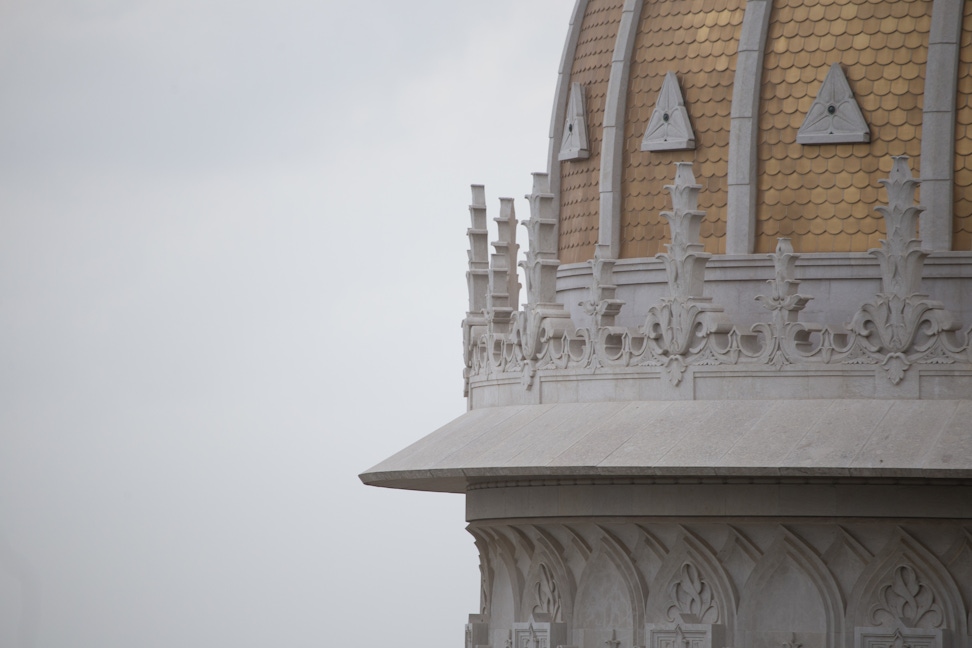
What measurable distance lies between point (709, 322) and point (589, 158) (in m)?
4.86

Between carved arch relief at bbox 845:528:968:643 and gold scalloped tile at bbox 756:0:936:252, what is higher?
gold scalloped tile at bbox 756:0:936:252

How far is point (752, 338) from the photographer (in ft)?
75.5

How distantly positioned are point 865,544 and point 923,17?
7328 mm

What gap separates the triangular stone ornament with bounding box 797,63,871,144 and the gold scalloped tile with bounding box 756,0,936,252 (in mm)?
138

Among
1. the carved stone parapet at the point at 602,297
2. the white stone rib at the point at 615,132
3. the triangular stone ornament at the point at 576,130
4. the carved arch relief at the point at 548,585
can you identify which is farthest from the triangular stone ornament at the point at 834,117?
the carved arch relief at the point at 548,585

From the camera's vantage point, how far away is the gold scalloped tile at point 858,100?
79.3 ft

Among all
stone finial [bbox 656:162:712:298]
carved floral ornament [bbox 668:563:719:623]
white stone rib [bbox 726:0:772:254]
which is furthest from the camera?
white stone rib [bbox 726:0:772:254]

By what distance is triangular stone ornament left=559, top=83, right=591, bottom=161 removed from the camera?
88.8 ft

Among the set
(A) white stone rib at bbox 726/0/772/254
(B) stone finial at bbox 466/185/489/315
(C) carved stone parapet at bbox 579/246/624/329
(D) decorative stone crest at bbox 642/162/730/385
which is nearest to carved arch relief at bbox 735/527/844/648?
(D) decorative stone crest at bbox 642/162/730/385

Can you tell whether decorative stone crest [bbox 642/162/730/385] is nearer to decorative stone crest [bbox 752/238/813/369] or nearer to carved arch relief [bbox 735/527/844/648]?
decorative stone crest [bbox 752/238/813/369]

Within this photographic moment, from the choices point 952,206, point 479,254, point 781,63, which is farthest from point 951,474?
point 479,254

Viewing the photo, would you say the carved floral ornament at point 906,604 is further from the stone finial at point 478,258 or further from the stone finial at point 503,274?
the stone finial at point 478,258

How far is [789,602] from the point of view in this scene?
73.9 ft

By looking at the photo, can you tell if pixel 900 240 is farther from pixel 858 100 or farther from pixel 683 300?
pixel 683 300
